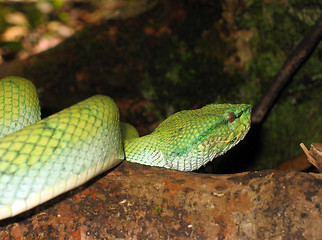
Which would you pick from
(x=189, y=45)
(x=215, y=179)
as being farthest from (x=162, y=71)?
(x=215, y=179)

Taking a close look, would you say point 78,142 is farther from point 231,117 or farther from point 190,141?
point 231,117

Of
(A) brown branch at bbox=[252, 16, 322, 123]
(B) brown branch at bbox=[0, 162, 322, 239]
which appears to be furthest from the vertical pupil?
(A) brown branch at bbox=[252, 16, 322, 123]

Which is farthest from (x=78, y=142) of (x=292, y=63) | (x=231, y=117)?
(x=292, y=63)

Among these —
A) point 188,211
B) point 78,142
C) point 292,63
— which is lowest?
point 188,211

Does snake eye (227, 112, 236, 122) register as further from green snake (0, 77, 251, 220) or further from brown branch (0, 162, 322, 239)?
brown branch (0, 162, 322, 239)

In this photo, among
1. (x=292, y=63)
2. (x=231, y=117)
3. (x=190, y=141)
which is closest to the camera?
(x=190, y=141)

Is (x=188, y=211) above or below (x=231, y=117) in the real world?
below

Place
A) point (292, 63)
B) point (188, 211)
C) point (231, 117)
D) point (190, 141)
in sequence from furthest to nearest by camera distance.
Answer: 1. point (292, 63)
2. point (231, 117)
3. point (190, 141)
4. point (188, 211)
